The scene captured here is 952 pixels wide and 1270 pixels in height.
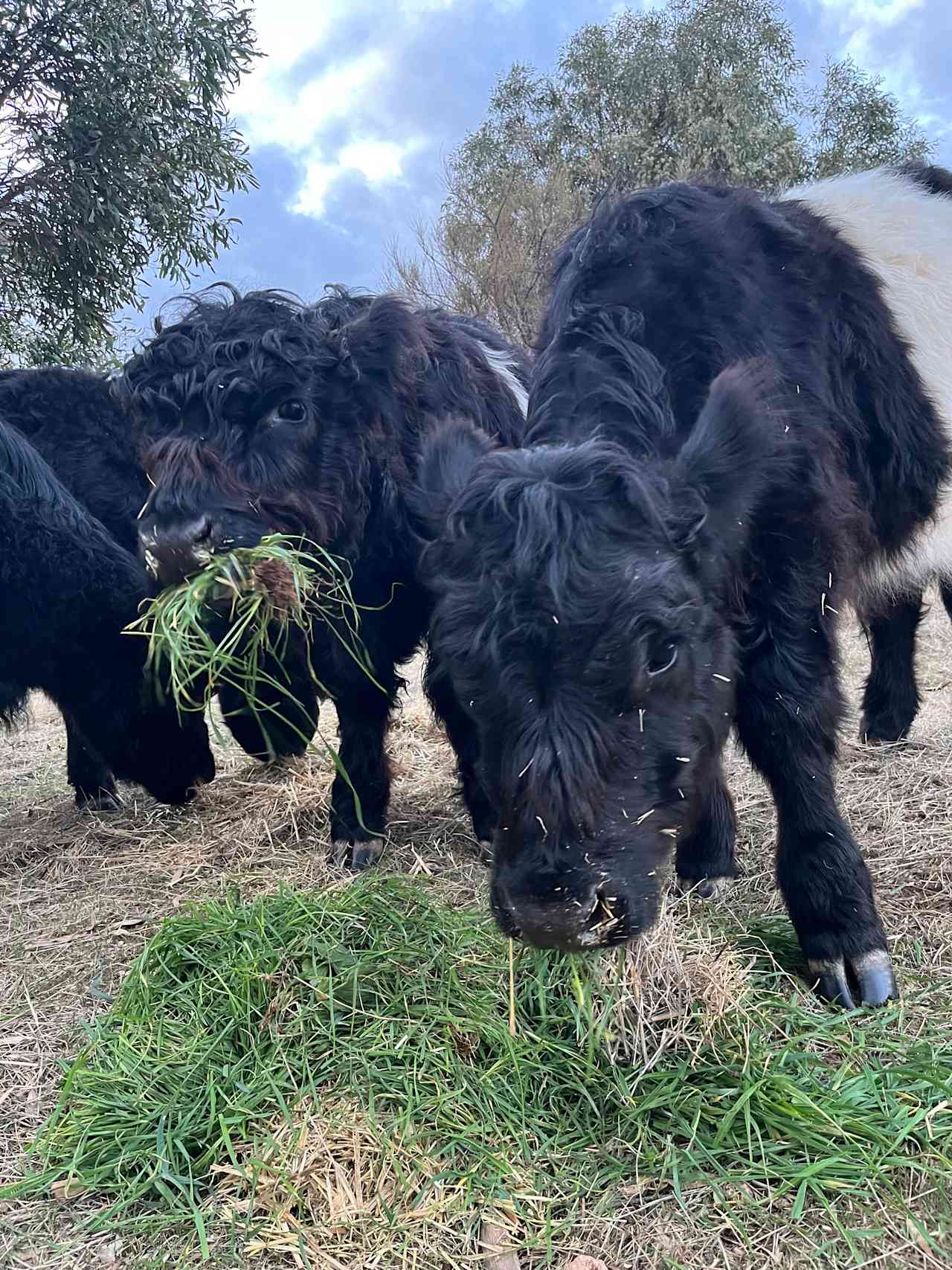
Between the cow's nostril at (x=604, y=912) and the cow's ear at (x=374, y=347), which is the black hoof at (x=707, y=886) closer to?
the cow's nostril at (x=604, y=912)

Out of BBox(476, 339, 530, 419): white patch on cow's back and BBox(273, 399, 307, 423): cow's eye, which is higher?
BBox(476, 339, 530, 419): white patch on cow's back

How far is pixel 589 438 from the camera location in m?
2.55

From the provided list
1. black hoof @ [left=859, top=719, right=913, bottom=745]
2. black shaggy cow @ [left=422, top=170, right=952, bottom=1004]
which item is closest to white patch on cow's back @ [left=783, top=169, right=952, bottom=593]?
black shaggy cow @ [left=422, top=170, right=952, bottom=1004]

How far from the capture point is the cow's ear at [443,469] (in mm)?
2549

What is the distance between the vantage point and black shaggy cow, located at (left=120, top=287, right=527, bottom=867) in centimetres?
308

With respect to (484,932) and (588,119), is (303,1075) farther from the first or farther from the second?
(588,119)

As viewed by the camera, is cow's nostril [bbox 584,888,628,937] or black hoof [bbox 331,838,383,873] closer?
cow's nostril [bbox 584,888,628,937]

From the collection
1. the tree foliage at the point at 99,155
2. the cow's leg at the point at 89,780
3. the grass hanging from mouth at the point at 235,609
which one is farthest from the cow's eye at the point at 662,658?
the tree foliage at the point at 99,155

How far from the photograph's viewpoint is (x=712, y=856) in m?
3.40

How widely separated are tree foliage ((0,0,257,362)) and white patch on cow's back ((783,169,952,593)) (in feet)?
29.6

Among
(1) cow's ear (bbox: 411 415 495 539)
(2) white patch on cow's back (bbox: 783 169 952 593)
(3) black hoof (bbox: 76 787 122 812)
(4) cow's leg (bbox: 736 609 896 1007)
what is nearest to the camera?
(1) cow's ear (bbox: 411 415 495 539)

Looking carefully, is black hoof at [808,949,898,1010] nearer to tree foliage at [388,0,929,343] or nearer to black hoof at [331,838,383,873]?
black hoof at [331,838,383,873]

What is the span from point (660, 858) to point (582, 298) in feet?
5.47

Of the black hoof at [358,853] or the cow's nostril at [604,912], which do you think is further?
the black hoof at [358,853]
